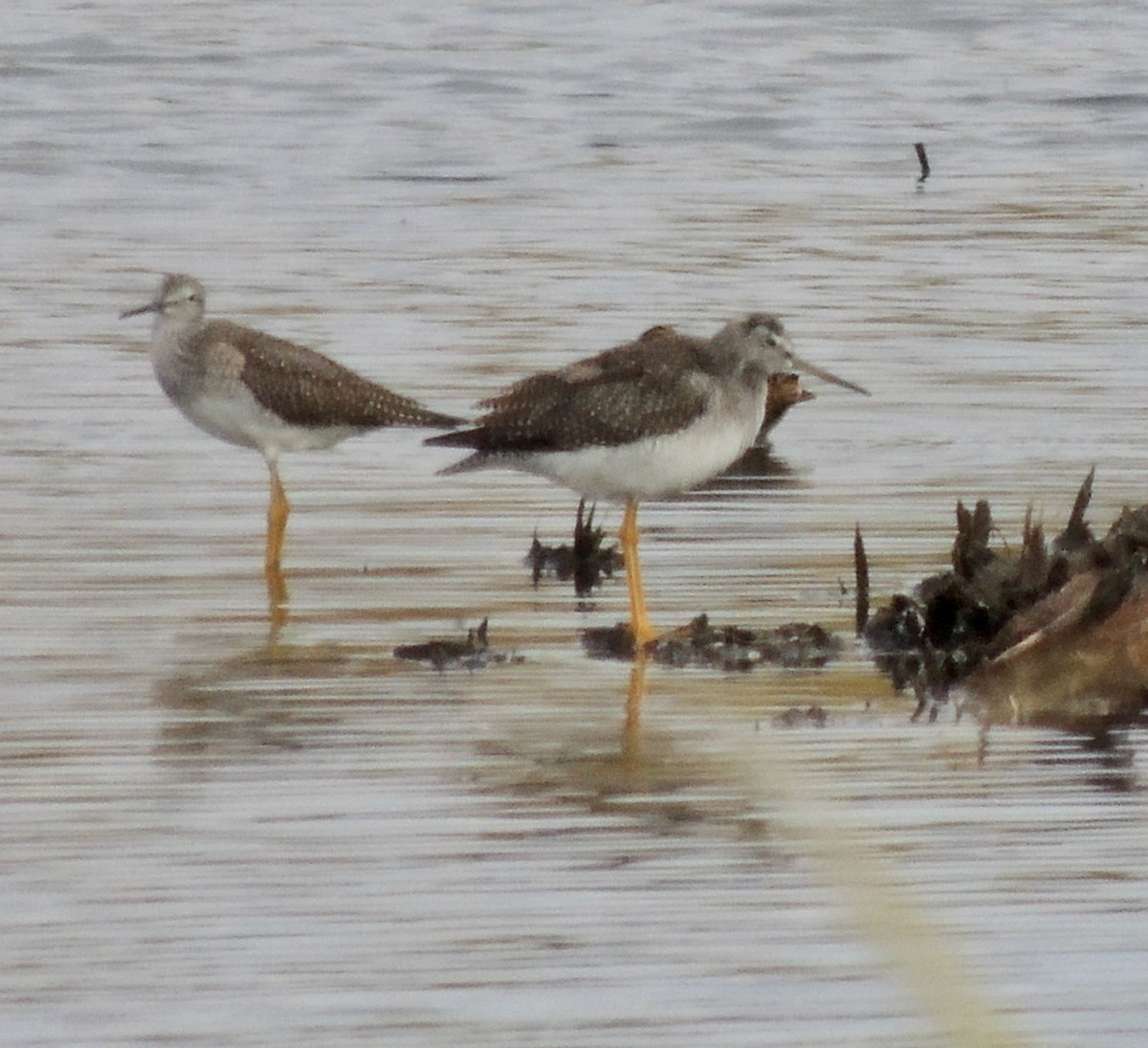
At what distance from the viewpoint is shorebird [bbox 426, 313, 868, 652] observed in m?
10.1

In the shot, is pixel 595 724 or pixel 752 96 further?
pixel 752 96

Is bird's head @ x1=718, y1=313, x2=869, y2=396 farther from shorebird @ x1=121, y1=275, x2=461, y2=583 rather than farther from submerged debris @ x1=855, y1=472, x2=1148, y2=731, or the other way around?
shorebird @ x1=121, y1=275, x2=461, y2=583

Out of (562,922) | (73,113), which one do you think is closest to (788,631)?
(562,922)

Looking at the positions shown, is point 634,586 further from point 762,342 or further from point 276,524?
point 276,524

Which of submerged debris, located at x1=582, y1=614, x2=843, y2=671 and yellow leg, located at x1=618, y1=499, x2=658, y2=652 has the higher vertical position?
yellow leg, located at x1=618, y1=499, x2=658, y2=652

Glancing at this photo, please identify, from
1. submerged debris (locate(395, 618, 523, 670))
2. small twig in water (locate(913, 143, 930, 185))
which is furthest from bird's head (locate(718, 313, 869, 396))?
small twig in water (locate(913, 143, 930, 185))

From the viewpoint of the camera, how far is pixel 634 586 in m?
9.68

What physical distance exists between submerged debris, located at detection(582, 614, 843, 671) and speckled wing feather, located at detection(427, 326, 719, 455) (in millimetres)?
941

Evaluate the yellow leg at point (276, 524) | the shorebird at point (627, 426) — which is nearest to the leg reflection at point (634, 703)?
the shorebird at point (627, 426)

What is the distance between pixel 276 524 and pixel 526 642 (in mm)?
1851

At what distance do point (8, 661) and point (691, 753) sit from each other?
7.65ft

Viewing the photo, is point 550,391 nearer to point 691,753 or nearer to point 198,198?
point 691,753

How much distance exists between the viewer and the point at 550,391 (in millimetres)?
10258

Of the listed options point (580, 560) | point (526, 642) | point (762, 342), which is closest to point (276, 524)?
point (580, 560)
